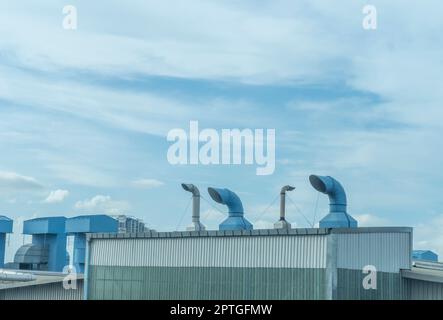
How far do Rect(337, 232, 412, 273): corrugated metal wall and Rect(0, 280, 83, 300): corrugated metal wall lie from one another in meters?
17.4

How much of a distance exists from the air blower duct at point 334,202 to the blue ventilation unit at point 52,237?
4274 cm

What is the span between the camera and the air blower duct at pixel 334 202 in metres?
36.1

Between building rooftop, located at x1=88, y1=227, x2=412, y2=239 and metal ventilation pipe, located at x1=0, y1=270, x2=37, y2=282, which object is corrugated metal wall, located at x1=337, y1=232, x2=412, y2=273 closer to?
building rooftop, located at x1=88, y1=227, x2=412, y2=239

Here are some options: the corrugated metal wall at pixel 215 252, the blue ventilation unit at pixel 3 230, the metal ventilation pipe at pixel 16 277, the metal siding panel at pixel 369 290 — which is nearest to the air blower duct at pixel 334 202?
the metal siding panel at pixel 369 290

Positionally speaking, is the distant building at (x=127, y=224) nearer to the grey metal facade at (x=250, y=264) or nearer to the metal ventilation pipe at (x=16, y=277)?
the metal ventilation pipe at (x=16, y=277)

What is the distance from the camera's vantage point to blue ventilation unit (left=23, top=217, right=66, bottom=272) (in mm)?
72438

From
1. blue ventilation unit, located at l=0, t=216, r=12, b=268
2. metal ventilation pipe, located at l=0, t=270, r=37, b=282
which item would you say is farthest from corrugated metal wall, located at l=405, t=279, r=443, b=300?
blue ventilation unit, located at l=0, t=216, r=12, b=268

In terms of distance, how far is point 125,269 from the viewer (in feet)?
102

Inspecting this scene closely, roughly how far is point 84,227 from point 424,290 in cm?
4684
